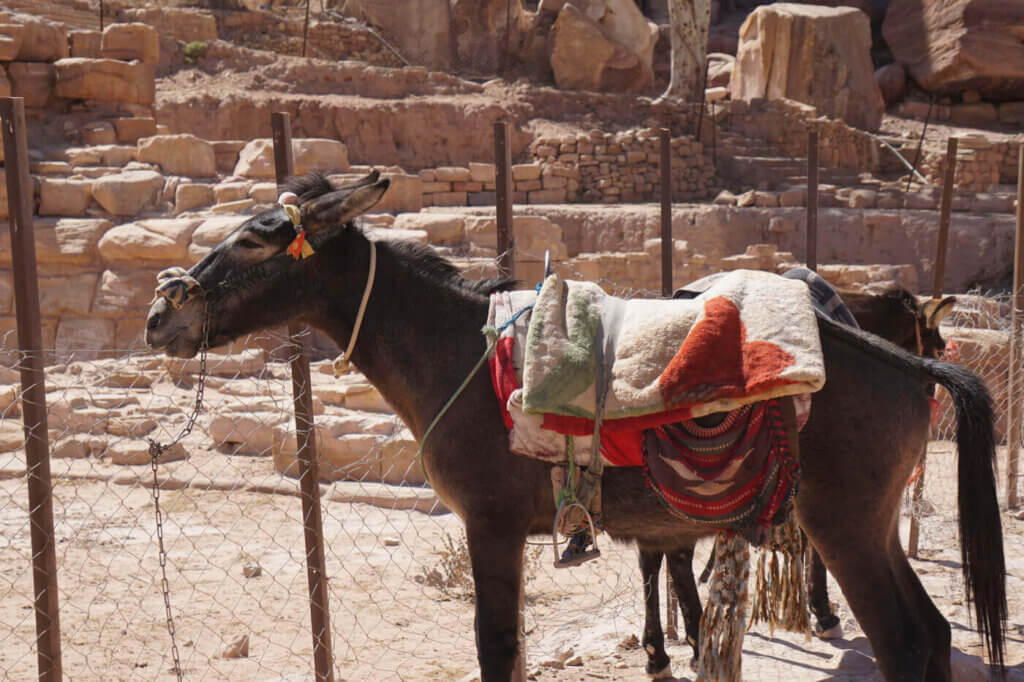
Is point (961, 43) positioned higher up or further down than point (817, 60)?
higher up

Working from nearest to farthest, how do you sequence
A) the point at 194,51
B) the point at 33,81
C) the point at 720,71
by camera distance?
1. the point at 33,81
2. the point at 194,51
3. the point at 720,71

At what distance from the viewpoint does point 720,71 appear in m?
31.7

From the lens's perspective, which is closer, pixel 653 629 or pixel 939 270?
pixel 653 629

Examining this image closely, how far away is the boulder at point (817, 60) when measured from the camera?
27.2 meters

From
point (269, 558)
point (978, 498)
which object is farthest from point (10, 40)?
point (978, 498)

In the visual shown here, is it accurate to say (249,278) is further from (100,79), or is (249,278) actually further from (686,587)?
(100,79)

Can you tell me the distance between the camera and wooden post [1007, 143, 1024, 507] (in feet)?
24.4

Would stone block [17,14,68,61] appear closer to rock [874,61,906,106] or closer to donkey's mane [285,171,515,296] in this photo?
donkey's mane [285,171,515,296]

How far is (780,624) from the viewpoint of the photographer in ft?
12.9

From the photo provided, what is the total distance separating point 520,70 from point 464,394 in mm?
28646

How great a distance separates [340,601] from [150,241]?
289 inches

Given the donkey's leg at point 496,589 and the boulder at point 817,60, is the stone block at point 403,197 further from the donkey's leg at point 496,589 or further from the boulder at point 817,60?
the boulder at point 817,60

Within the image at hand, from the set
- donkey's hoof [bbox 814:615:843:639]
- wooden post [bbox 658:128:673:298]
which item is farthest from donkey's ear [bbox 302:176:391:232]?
donkey's hoof [bbox 814:615:843:639]

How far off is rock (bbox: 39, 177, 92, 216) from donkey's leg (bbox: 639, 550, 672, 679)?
1066 cm
